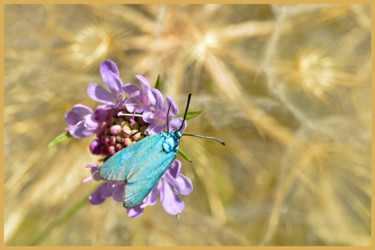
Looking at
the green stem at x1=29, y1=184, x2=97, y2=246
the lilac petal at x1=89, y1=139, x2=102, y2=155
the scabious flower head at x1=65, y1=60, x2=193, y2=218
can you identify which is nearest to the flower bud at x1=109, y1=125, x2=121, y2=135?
the scabious flower head at x1=65, y1=60, x2=193, y2=218

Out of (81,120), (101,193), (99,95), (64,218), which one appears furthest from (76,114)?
(64,218)

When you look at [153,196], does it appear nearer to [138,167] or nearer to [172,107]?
[138,167]

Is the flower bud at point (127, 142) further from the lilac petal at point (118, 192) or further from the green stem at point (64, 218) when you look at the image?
the green stem at point (64, 218)

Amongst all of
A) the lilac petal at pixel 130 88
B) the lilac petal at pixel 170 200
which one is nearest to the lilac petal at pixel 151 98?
the lilac petal at pixel 130 88

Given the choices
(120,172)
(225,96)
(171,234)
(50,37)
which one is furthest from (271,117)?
(50,37)

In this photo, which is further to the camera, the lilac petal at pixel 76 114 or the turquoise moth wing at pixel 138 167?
the lilac petal at pixel 76 114

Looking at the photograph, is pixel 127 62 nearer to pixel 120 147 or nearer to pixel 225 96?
pixel 225 96
